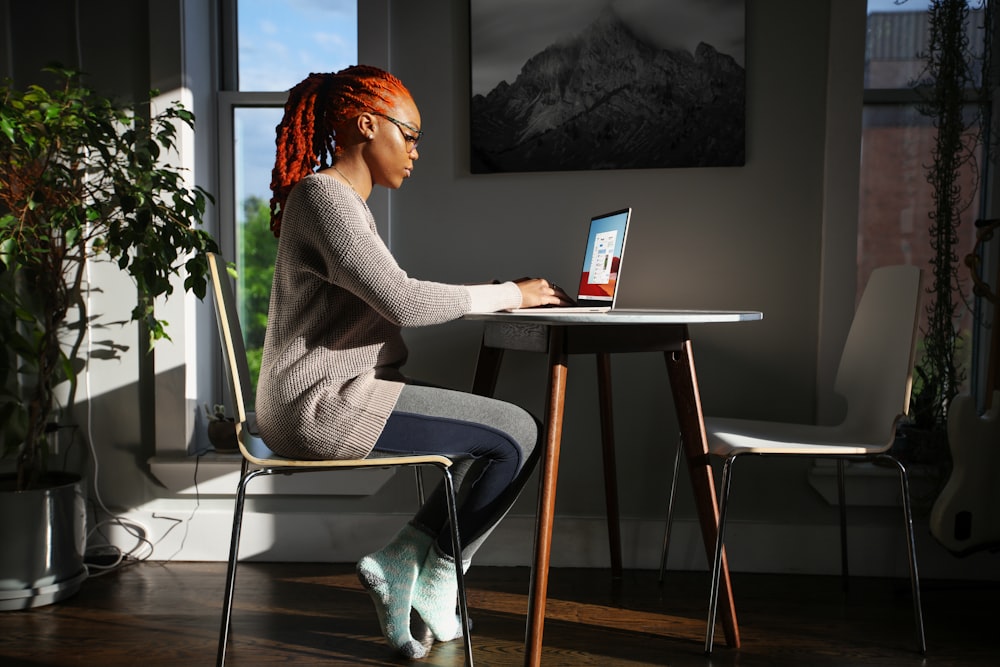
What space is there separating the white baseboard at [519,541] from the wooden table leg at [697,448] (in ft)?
1.95

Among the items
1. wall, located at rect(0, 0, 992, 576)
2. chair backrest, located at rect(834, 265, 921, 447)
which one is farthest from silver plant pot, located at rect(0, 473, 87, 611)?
chair backrest, located at rect(834, 265, 921, 447)

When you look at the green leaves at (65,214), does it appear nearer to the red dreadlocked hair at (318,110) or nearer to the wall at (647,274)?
the wall at (647,274)

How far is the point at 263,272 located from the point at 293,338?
1209mm

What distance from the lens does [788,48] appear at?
2406 millimetres

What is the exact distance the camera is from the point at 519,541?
2504mm

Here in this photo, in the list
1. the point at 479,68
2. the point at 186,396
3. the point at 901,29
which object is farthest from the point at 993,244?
the point at 186,396

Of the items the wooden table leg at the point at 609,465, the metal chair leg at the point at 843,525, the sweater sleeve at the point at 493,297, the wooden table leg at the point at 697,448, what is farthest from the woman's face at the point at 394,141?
the metal chair leg at the point at 843,525

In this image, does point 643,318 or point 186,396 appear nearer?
point 643,318

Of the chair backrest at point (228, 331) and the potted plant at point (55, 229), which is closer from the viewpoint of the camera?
the chair backrest at point (228, 331)

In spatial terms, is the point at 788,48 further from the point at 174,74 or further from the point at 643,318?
the point at 174,74

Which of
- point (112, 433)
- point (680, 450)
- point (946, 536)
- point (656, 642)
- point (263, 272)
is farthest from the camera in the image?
point (263, 272)

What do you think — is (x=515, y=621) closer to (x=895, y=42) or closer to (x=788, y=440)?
(x=788, y=440)

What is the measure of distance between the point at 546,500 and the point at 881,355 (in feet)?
3.11

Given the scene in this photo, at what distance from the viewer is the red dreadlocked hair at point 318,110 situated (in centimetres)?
170
